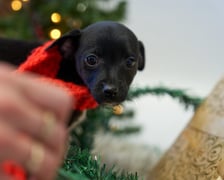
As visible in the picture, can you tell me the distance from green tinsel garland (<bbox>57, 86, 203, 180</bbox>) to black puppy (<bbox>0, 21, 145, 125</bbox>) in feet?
0.50

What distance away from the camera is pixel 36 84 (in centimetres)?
45

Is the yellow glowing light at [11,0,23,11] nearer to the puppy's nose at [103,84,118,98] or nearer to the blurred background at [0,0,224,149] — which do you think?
the blurred background at [0,0,224,149]

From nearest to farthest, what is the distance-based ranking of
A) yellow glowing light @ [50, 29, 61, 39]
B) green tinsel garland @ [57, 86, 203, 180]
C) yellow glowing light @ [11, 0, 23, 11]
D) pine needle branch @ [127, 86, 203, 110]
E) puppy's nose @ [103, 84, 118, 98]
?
green tinsel garland @ [57, 86, 203, 180] → puppy's nose @ [103, 84, 118, 98] → pine needle branch @ [127, 86, 203, 110] → yellow glowing light @ [50, 29, 61, 39] → yellow glowing light @ [11, 0, 23, 11]

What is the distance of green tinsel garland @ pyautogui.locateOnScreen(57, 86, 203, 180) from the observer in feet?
2.30

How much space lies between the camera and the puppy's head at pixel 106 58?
3.47 ft

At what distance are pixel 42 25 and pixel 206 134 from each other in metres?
1.08

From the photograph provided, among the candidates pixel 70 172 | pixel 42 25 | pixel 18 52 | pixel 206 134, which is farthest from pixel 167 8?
pixel 70 172

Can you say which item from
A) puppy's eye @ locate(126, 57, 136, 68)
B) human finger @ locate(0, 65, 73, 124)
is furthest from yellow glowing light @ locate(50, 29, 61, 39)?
human finger @ locate(0, 65, 73, 124)

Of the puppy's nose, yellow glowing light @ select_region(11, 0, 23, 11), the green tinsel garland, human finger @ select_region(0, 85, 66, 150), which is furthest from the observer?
yellow glowing light @ select_region(11, 0, 23, 11)

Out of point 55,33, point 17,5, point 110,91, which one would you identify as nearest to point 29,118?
point 110,91

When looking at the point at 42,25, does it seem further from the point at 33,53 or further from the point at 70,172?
the point at 70,172

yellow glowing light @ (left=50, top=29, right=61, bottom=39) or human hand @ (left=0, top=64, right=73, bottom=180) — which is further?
yellow glowing light @ (left=50, top=29, right=61, bottom=39)

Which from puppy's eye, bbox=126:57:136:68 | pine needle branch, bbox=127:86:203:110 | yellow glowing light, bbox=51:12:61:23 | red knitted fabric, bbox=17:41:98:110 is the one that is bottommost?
yellow glowing light, bbox=51:12:61:23

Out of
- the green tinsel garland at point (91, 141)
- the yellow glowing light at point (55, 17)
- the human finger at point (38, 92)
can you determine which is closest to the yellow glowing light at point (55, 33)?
the yellow glowing light at point (55, 17)
